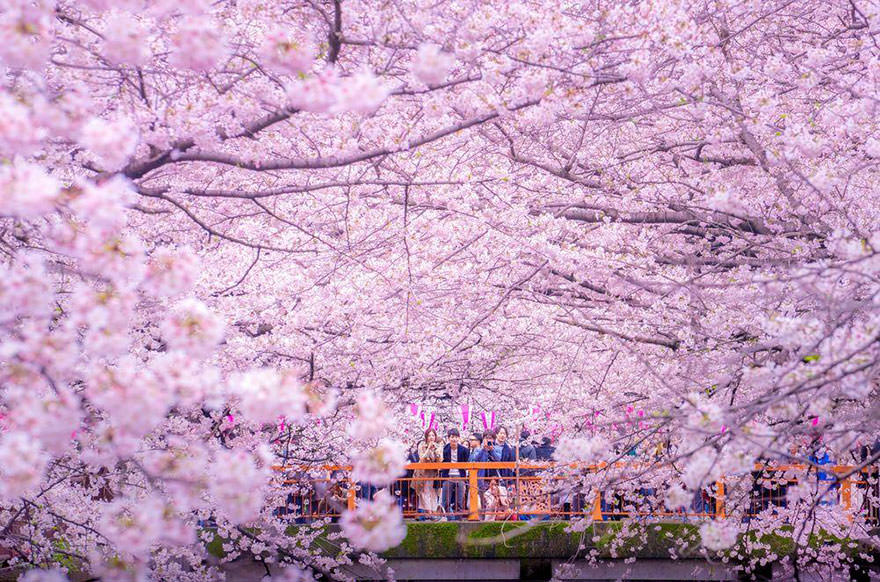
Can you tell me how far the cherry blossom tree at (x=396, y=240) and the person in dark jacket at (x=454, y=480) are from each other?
75.9 inches

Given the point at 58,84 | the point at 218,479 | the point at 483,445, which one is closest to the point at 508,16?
the point at 58,84

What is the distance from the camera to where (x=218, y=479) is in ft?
10.6

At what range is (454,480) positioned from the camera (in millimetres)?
12008

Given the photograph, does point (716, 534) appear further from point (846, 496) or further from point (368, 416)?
point (846, 496)

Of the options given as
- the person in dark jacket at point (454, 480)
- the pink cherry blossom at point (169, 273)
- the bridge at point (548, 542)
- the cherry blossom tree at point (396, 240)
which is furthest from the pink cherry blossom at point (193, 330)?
the person in dark jacket at point (454, 480)

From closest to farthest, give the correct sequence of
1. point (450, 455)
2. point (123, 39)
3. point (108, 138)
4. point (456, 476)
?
point (108, 138) → point (123, 39) → point (456, 476) → point (450, 455)

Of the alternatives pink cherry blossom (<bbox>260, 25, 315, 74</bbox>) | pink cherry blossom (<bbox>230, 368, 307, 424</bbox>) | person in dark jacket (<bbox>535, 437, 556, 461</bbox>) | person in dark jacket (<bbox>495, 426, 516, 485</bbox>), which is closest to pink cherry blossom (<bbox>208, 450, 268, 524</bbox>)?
pink cherry blossom (<bbox>230, 368, 307, 424</bbox>)

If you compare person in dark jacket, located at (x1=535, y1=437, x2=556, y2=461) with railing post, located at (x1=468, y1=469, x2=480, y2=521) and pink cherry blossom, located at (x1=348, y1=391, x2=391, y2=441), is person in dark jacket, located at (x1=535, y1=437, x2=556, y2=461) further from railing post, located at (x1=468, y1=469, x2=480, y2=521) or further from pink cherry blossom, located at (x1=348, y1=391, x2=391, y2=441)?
pink cherry blossom, located at (x1=348, y1=391, x2=391, y2=441)

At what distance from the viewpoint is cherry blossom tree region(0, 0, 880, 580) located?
126 inches

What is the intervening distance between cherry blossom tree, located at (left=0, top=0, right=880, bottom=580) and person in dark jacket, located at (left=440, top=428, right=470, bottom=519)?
1.93m

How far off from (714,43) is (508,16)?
6.33ft

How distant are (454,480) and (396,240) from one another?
533cm

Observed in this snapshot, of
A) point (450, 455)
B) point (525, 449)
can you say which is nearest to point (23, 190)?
point (450, 455)

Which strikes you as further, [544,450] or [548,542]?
[544,450]
